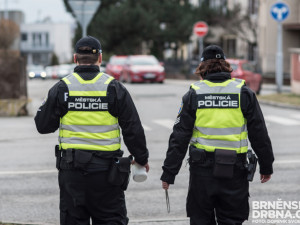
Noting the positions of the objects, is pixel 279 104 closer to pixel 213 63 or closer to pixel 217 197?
pixel 213 63

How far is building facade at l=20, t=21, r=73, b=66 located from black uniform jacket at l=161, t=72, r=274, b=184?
114m

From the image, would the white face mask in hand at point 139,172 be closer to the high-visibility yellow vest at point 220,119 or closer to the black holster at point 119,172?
the black holster at point 119,172

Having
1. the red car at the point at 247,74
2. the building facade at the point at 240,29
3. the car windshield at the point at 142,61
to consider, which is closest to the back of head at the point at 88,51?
the red car at the point at 247,74

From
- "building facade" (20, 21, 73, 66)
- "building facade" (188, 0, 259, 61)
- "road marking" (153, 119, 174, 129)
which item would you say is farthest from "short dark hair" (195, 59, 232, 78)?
"building facade" (20, 21, 73, 66)

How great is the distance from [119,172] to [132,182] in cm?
424

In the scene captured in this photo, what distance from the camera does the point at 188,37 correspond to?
50.6m

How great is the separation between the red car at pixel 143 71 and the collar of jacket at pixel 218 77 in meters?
27.1

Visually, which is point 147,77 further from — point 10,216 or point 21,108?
point 10,216

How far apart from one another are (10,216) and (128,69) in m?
25.7

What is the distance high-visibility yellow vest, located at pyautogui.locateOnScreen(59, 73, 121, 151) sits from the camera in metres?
4.99

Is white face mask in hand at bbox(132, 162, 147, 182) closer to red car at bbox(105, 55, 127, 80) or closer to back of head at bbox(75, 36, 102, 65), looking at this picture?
back of head at bbox(75, 36, 102, 65)

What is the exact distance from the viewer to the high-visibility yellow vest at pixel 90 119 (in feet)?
16.4

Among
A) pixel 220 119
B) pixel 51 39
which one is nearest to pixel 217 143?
pixel 220 119

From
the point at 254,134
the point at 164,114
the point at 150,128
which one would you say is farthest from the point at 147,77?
the point at 254,134
